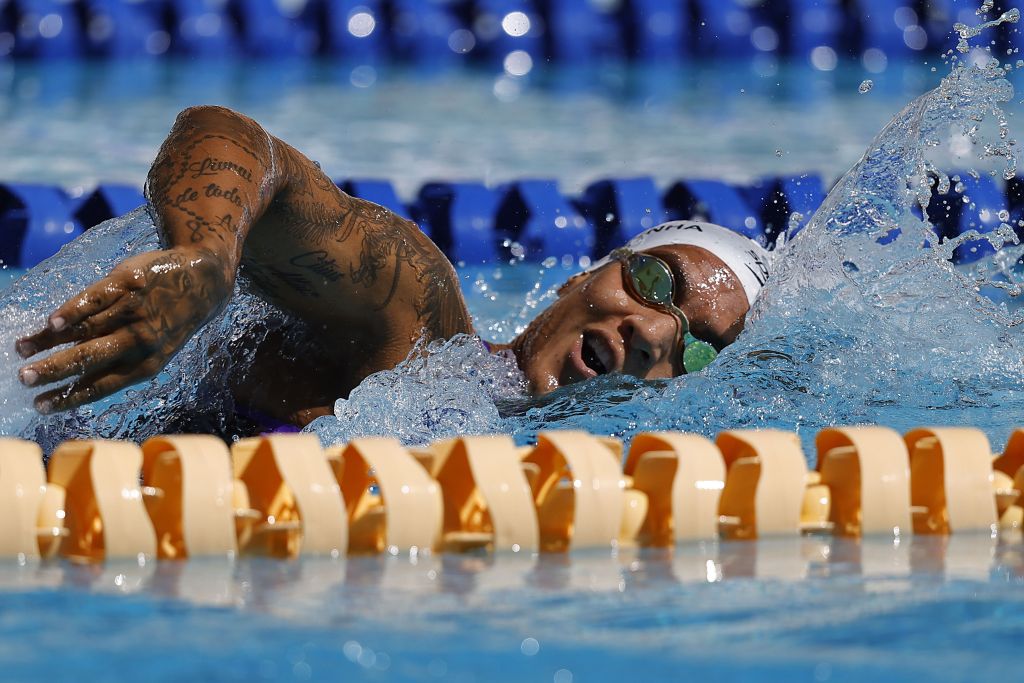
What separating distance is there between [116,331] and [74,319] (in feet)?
0.14

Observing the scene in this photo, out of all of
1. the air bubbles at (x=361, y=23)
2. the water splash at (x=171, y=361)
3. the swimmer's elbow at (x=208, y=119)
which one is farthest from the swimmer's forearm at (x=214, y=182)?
the air bubbles at (x=361, y=23)

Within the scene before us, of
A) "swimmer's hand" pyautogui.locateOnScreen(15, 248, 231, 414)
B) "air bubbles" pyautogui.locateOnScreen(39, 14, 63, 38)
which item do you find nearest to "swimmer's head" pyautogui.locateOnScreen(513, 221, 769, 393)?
"swimmer's hand" pyautogui.locateOnScreen(15, 248, 231, 414)

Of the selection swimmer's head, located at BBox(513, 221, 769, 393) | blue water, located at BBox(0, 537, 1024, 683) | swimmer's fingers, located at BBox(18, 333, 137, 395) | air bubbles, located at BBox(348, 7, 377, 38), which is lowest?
blue water, located at BBox(0, 537, 1024, 683)

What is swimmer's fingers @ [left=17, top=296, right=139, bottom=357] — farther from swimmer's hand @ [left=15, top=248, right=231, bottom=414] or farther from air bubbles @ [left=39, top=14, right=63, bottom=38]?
air bubbles @ [left=39, top=14, right=63, bottom=38]

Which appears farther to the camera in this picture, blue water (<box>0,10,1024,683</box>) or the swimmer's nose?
the swimmer's nose

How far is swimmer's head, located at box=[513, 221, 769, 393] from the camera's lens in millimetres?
2111

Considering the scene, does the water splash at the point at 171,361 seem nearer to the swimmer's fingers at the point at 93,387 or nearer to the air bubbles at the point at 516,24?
the swimmer's fingers at the point at 93,387

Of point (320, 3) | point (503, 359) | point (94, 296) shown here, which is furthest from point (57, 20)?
point (94, 296)

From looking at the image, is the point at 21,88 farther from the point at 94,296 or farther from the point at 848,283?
the point at 94,296

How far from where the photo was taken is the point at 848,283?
95.6 inches

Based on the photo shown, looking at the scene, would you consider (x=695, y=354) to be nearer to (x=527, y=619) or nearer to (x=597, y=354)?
(x=597, y=354)

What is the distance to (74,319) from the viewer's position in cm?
122

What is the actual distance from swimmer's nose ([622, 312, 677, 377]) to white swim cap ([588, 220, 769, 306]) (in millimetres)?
215

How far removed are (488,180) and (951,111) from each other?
6.95ft
